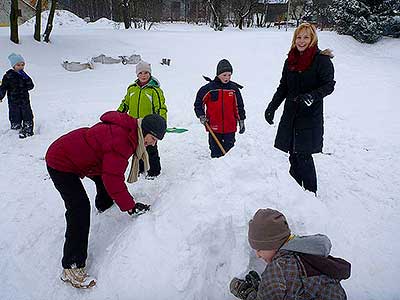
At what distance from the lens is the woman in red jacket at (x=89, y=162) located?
111 inches

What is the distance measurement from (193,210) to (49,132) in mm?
4733

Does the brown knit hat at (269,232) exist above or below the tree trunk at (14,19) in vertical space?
below

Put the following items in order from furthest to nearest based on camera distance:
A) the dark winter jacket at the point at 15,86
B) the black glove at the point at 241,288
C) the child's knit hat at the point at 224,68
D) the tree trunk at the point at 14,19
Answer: the tree trunk at the point at 14,19
the dark winter jacket at the point at 15,86
the child's knit hat at the point at 224,68
the black glove at the point at 241,288

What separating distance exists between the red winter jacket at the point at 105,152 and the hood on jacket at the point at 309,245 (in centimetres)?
137

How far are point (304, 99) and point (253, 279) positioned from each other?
5.53ft

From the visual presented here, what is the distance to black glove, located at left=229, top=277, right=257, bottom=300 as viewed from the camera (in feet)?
7.97

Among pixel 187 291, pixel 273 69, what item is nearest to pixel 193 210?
pixel 187 291

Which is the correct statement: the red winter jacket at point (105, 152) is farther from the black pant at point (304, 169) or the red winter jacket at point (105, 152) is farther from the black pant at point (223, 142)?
the black pant at point (223, 142)

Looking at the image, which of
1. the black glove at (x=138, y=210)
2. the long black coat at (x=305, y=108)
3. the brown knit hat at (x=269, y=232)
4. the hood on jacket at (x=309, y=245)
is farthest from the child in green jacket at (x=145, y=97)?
the hood on jacket at (x=309, y=245)

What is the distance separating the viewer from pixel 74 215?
2967 mm

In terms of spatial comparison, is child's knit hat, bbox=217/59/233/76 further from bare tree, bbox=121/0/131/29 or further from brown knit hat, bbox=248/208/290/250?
bare tree, bbox=121/0/131/29

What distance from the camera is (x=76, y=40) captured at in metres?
15.5

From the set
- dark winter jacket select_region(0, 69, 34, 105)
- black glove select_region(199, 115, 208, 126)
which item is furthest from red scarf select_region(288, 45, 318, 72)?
dark winter jacket select_region(0, 69, 34, 105)

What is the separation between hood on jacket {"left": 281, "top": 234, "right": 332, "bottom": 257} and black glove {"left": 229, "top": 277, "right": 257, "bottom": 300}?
53 cm
